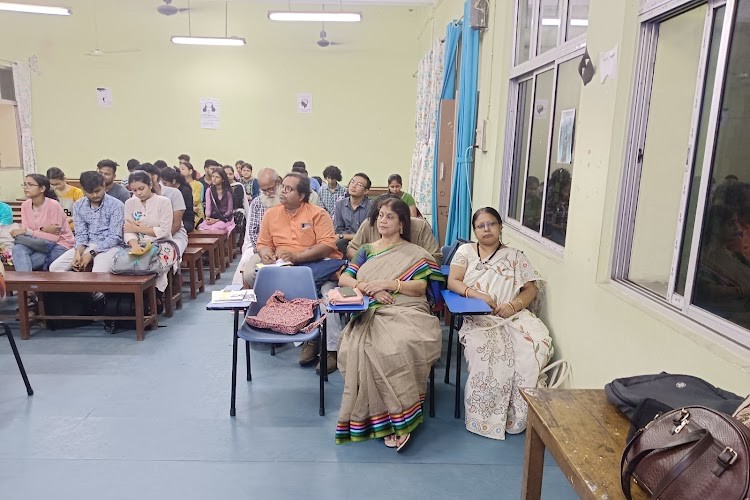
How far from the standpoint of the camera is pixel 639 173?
232 cm

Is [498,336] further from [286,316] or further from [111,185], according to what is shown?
[111,185]

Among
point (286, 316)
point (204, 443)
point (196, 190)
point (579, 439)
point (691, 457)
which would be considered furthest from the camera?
point (196, 190)

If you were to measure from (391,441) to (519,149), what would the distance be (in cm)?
249

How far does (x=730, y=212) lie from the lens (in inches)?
73.7

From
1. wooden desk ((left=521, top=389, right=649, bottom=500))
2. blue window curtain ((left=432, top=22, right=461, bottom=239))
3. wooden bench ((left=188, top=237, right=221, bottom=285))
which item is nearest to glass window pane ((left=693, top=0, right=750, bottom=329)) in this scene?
wooden desk ((left=521, top=389, right=649, bottom=500))

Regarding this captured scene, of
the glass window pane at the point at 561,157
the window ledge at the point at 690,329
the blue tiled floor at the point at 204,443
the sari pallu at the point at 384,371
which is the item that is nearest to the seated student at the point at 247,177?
the blue tiled floor at the point at 204,443

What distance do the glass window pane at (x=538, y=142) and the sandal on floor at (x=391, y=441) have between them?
1.83m

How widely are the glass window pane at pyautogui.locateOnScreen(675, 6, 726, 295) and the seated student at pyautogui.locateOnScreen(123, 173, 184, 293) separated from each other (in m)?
3.74

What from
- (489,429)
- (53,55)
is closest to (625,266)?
(489,429)

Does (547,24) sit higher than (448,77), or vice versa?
(547,24)

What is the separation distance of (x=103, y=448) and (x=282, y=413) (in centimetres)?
89

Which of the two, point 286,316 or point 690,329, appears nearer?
point 690,329

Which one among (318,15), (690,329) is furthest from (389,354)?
(318,15)

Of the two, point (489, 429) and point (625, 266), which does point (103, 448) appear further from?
point (625, 266)
